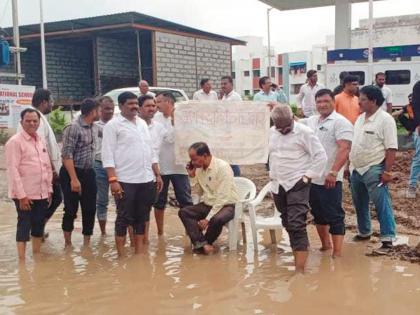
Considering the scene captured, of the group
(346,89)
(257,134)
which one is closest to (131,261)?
(257,134)

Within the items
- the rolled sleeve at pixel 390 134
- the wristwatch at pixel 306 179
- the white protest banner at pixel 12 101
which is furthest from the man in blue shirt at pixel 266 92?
the white protest banner at pixel 12 101

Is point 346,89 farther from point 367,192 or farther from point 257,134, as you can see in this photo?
point 367,192

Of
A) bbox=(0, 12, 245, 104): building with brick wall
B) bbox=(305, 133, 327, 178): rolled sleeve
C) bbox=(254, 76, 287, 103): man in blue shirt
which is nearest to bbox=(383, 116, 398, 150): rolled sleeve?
bbox=(305, 133, 327, 178): rolled sleeve

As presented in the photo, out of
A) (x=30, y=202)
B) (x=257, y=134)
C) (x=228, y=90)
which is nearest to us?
(x=30, y=202)

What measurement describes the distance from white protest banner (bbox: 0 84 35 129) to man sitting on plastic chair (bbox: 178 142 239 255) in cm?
945

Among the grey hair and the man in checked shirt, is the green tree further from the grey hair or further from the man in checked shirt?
the grey hair

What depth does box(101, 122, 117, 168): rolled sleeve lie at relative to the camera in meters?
5.57

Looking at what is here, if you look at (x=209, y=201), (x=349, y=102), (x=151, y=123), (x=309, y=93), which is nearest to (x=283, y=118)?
(x=209, y=201)

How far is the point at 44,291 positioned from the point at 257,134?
3442 mm

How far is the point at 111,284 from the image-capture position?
4.85m

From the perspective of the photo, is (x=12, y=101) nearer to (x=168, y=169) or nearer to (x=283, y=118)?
(x=168, y=169)

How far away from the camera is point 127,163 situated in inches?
222

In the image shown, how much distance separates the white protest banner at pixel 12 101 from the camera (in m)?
14.3

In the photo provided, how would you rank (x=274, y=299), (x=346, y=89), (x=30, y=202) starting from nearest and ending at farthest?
(x=274, y=299) < (x=30, y=202) < (x=346, y=89)
